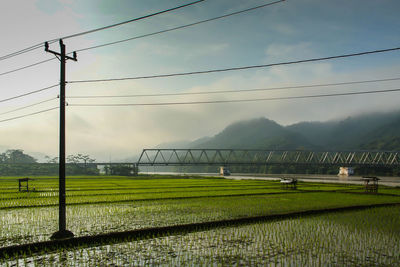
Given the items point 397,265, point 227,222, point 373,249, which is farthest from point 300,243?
point 227,222

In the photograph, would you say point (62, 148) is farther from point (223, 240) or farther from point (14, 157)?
point (14, 157)

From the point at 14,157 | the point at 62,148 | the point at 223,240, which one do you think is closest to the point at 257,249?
the point at 223,240

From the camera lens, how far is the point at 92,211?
18.6 meters

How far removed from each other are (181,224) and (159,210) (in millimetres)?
5567

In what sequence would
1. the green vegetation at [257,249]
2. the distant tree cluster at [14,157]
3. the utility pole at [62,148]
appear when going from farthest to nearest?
the distant tree cluster at [14,157] < the utility pole at [62,148] < the green vegetation at [257,249]

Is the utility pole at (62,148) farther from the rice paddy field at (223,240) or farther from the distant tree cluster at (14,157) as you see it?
the distant tree cluster at (14,157)

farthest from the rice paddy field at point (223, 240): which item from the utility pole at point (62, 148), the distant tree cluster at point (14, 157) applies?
the distant tree cluster at point (14, 157)

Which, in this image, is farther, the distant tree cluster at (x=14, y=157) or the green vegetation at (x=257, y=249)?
the distant tree cluster at (x=14, y=157)

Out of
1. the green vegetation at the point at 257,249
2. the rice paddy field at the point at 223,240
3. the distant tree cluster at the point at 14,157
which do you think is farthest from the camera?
the distant tree cluster at the point at 14,157

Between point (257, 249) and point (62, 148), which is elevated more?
point (62, 148)

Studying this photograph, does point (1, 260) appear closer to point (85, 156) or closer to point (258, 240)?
point (258, 240)

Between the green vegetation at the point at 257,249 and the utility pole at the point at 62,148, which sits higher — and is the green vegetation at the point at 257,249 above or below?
below

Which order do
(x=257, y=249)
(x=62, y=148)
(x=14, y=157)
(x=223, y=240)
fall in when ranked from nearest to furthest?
1. (x=257, y=249)
2. (x=223, y=240)
3. (x=62, y=148)
4. (x=14, y=157)

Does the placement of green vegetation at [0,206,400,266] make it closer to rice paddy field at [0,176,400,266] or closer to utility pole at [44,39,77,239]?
rice paddy field at [0,176,400,266]
